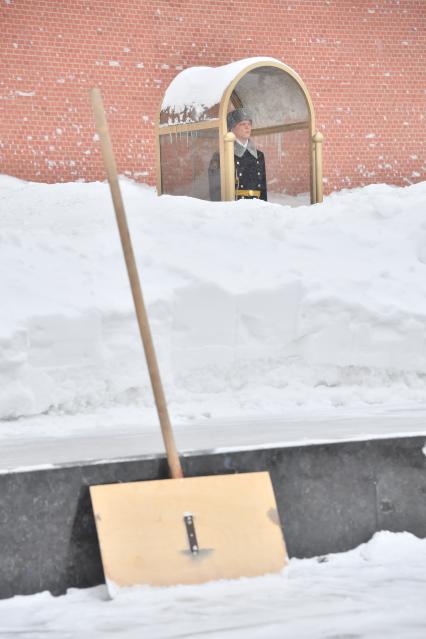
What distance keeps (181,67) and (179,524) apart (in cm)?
781

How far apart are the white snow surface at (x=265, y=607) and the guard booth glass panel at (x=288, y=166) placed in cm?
582

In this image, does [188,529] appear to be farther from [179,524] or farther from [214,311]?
[214,311]

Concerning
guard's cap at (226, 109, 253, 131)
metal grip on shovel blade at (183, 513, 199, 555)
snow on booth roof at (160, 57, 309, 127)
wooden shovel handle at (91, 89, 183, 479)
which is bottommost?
metal grip on shovel blade at (183, 513, 199, 555)

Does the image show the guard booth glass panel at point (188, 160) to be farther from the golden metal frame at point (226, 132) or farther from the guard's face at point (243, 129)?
the guard's face at point (243, 129)

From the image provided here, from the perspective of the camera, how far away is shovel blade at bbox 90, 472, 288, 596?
9.78 feet

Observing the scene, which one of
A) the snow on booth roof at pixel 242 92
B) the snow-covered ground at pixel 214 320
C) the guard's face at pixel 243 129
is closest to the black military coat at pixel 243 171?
the guard's face at pixel 243 129

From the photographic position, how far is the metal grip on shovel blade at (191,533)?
303 cm

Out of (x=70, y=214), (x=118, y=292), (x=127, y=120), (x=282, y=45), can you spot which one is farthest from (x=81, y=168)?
(x=118, y=292)

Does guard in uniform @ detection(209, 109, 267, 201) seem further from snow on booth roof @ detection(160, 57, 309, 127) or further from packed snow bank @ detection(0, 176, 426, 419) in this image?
packed snow bank @ detection(0, 176, 426, 419)

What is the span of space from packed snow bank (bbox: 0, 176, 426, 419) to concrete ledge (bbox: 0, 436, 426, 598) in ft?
5.81

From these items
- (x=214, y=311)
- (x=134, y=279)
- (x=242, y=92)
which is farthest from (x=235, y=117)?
(x=134, y=279)

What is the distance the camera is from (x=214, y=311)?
18.1 feet

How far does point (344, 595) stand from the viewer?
2883mm

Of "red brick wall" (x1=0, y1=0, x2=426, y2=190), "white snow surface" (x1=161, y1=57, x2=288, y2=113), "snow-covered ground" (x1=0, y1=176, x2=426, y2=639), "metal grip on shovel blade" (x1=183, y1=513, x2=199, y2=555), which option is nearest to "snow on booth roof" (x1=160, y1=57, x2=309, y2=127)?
"white snow surface" (x1=161, y1=57, x2=288, y2=113)
